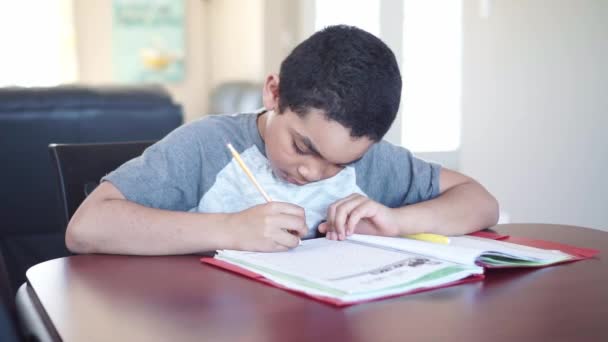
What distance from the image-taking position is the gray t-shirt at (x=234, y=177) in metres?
1.09

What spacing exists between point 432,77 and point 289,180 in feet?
10.7

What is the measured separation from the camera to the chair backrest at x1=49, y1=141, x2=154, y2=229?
47.2 inches

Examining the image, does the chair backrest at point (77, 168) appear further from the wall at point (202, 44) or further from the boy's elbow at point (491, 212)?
the wall at point (202, 44)

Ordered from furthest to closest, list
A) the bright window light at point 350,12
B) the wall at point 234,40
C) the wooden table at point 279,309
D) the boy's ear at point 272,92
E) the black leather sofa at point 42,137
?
the wall at point 234,40 < the bright window light at point 350,12 < the black leather sofa at point 42,137 < the boy's ear at point 272,92 < the wooden table at point 279,309

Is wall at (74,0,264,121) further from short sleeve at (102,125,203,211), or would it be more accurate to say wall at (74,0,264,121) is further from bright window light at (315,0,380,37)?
short sleeve at (102,125,203,211)

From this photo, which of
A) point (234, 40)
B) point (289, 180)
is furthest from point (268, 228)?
point (234, 40)

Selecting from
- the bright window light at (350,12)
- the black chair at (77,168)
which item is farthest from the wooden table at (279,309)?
the bright window light at (350,12)

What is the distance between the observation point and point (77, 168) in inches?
47.6

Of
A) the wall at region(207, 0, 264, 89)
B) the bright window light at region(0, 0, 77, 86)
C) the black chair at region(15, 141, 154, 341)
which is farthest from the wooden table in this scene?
the bright window light at region(0, 0, 77, 86)

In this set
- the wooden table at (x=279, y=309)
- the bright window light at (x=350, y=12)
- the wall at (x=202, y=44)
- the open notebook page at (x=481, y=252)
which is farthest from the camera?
the wall at (x=202, y=44)

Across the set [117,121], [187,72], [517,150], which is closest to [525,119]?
[517,150]

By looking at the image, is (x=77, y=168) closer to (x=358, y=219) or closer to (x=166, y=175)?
(x=166, y=175)

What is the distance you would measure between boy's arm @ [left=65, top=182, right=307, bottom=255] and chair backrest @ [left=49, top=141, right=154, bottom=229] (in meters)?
0.22

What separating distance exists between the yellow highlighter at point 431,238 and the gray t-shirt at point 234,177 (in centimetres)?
23
